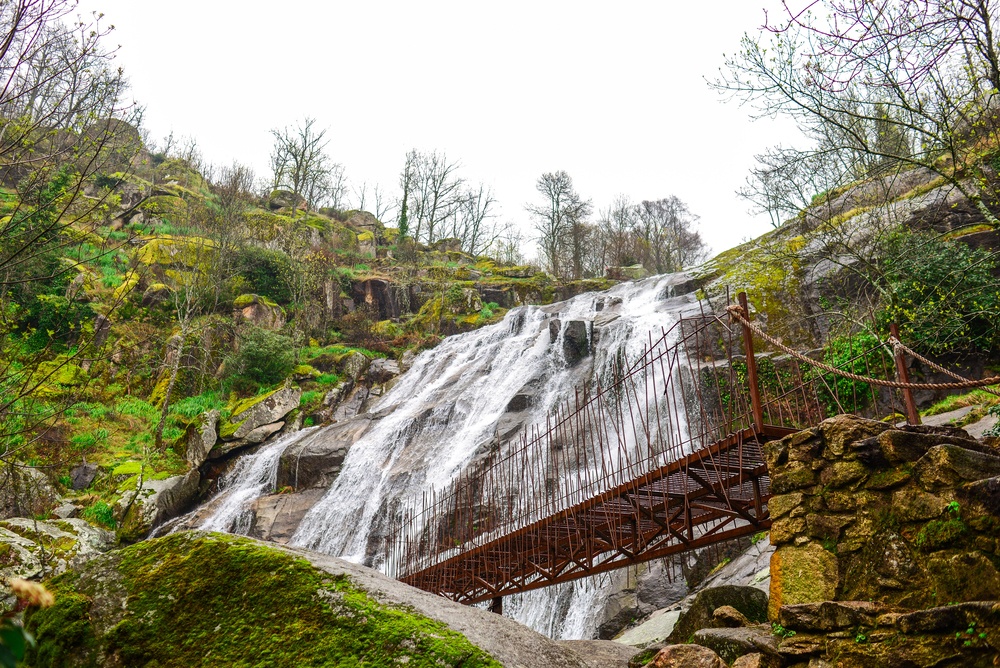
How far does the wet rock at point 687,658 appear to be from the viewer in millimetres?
3878

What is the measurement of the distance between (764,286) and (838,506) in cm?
1386

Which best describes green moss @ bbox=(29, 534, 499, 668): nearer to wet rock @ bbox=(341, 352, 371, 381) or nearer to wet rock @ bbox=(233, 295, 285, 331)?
wet rock @ bbox=(341, 352, 371, 381)

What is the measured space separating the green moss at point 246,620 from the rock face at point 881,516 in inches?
86.8

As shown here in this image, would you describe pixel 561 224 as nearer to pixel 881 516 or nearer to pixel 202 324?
pixel 202 324

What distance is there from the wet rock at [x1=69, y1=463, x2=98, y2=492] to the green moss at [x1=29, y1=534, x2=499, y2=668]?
18666 millimetres

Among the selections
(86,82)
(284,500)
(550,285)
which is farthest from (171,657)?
(550,285)

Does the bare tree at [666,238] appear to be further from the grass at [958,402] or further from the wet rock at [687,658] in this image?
the wet rock at [687,658]

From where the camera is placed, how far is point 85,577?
3.71 metres

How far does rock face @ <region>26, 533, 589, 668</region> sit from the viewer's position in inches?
124

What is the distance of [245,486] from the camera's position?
18.4 meters

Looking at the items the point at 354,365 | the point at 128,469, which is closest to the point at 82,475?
the point at 128,469

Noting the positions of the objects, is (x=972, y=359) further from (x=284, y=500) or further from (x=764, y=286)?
(x=284, y=500)

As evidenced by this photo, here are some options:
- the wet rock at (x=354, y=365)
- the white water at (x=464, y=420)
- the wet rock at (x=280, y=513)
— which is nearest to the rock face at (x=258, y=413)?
the wet rock at (x=354, y=365)

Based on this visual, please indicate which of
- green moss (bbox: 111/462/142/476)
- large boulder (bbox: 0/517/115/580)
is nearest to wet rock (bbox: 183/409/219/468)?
green moss (bbox: 111/462/142/476)
